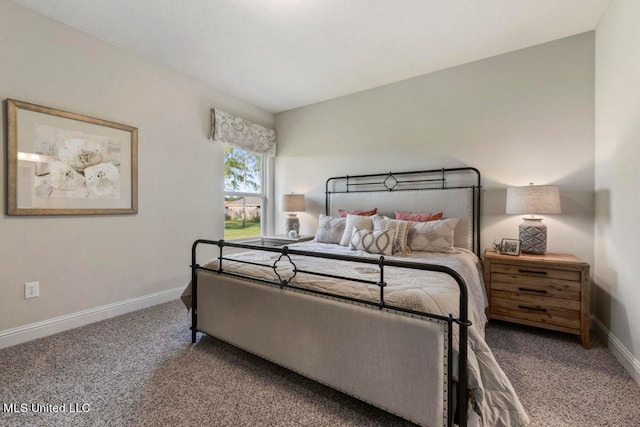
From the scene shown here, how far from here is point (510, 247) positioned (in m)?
2.49

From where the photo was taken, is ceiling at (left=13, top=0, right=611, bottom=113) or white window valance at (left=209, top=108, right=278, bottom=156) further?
white window valance at (left=209, top=108, right=278, bottom=156)

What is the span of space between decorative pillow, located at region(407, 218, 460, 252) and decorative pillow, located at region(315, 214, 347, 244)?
785mm

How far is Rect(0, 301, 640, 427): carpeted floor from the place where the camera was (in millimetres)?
1413

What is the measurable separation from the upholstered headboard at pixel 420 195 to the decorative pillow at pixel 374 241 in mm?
873

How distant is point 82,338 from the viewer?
2.26m

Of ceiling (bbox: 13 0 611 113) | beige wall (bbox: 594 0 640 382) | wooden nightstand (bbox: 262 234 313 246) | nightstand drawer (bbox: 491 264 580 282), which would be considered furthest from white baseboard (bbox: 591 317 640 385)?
wooden nightstand (bbox: 262 234 313 246)

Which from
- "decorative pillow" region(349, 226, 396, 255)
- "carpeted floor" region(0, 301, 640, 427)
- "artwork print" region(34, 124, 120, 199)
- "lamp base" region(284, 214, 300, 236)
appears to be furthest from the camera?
"lamp base" region(284, 214, 300, 236)

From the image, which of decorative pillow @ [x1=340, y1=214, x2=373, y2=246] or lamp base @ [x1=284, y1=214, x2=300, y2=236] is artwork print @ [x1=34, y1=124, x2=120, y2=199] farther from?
decorative pillow @ [x1=340, y1=214, x2=373, y2=246]

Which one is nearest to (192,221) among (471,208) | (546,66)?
(471,208)

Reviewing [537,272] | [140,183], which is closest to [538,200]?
[537,272]

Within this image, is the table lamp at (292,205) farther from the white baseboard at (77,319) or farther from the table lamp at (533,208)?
the table lamp at (533,208)

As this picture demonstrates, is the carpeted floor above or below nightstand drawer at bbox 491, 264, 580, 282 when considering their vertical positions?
below

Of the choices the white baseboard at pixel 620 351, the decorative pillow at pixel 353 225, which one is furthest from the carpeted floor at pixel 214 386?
the decorative pillow at pixel 353 225

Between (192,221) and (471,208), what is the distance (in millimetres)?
3218
